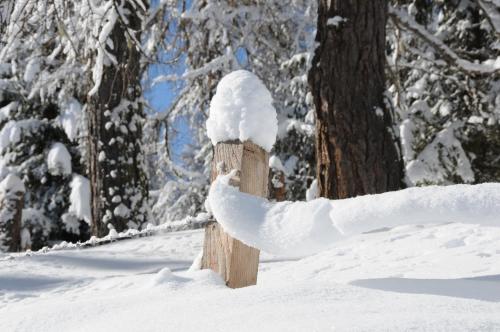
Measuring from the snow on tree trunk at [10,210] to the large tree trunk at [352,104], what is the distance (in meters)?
4.43

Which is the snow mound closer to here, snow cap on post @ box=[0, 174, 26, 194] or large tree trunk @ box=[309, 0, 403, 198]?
large tree trunk @ box=[309, 0, 403, 198]

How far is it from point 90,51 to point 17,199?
7.76ft

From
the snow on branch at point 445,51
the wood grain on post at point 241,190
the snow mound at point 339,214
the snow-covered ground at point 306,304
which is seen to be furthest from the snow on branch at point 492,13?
the snow mound at point 339,214

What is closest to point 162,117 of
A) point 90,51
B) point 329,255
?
point 90,51

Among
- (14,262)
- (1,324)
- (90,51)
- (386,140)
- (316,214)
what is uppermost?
(90,51)

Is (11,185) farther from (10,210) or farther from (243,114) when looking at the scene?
(243,114)

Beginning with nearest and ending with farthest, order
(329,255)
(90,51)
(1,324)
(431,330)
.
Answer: (431,330)
(1,324)
(329,255)
(90,51)

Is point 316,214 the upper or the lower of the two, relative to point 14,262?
upper

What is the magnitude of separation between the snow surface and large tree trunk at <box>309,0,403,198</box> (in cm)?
775

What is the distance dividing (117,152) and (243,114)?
14.8 feet

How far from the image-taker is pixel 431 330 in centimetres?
153

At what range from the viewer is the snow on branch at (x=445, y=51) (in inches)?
225

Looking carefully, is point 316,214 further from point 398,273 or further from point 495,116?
point 495,116

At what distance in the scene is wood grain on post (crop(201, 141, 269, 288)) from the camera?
231 centimetres
